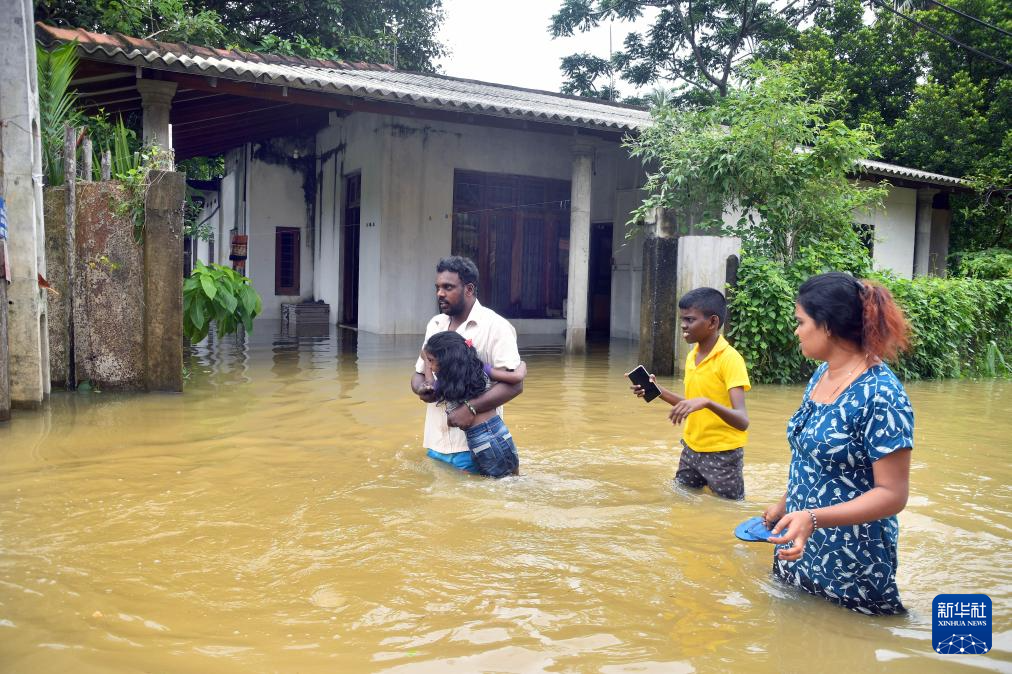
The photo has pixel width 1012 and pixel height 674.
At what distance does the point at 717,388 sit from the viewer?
478 centimetres

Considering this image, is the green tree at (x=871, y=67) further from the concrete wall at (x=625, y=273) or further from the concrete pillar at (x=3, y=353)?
the concrete pillar at (x=3, y=353)

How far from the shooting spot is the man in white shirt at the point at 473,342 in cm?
503

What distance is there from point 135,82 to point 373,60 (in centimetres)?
1219

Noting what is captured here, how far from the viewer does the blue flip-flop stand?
3.12m

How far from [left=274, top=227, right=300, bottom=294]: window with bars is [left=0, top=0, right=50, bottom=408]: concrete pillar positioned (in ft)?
→ 36.6

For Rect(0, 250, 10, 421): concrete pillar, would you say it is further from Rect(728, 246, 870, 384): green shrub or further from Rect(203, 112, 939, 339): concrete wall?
Answer: Rect(203, 112, 939, 339): concrete wall

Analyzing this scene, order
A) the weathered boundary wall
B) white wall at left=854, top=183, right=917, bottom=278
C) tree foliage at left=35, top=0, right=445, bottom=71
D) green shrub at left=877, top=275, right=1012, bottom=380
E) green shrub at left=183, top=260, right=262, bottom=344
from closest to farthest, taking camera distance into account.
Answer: the weathered boundary wall < green shrub at left=183, top=260, right=262, bottom=344 < green shrub at left=877, top=275, right=1012, bottom=380 < tree foliage at left=35, top=0, right=445, bottom=71 < white wall at left=854, top=183, right=917, bottom=278

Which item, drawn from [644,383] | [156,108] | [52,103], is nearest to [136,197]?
[52,103]

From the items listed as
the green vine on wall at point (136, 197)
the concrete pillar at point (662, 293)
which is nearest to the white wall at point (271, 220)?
the green vine on wall at point (136, 197)

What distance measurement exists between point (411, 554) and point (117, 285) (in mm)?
5292

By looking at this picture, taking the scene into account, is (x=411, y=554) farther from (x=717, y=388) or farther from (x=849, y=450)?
(x=849, y=450)

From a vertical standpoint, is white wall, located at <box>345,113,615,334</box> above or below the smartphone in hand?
above

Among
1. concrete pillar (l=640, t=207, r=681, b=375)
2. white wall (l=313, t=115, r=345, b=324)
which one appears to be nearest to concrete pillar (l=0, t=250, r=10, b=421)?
concrete pillar (l=640, t=207, r=681, b=375)

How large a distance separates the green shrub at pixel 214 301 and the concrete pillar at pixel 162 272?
2.54 ft
